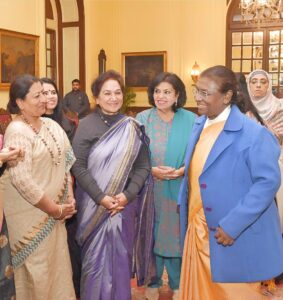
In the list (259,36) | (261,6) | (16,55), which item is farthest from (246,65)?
(16,55)

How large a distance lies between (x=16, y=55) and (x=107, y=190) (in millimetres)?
6955

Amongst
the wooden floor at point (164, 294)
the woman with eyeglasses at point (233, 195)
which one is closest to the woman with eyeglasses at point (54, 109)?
the wooden floor at point (164, 294)

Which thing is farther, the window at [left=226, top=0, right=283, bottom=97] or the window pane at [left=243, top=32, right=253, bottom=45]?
the window pane at [left=243, top=32, right=253, bottom=45]

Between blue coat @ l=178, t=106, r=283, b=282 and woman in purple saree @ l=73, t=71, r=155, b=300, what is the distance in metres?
0.74

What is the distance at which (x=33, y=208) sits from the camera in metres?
2.62

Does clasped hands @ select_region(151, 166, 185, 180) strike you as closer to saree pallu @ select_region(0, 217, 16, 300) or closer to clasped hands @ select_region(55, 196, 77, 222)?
clasped hands @ select_region(55, 196, 77, 222)

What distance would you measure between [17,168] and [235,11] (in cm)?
1072

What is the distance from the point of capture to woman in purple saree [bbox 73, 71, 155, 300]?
2.81 m

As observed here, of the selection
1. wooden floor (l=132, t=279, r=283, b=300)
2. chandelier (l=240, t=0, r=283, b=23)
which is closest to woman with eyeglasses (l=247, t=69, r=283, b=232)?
wooden floor (l=132, t=279, r=283, b=300)

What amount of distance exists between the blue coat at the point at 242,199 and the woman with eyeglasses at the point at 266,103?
1.77m

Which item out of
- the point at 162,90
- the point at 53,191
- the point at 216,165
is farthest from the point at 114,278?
the point at 162,90

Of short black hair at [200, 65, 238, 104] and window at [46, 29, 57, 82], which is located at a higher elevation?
window at [46, 29, 57, 82]

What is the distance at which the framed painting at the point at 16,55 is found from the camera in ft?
28.8

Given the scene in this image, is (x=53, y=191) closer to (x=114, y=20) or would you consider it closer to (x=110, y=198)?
(x=110, y=198)
